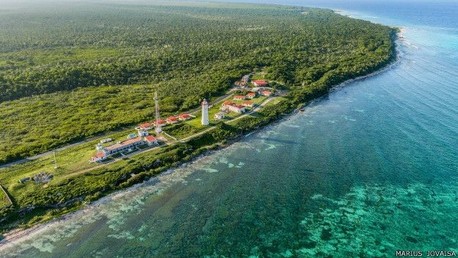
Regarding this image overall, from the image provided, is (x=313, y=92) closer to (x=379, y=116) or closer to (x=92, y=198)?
(x=379, y=116)

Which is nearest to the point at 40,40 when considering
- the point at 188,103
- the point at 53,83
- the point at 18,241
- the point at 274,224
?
the point at 53,83

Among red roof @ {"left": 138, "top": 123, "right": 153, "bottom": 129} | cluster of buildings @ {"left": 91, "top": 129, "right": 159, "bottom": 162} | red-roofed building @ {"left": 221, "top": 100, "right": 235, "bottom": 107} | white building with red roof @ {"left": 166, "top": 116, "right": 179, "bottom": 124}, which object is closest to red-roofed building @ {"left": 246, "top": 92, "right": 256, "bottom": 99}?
red-roofed building @ {"left": 221, "top": 100, "right": 235, "bottom": 107}

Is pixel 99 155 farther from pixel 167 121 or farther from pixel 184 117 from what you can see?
pixel 184 117

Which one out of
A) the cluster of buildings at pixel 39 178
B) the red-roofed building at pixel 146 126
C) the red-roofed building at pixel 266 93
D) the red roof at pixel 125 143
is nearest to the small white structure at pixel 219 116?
the red-roofed building at pixel 146 126

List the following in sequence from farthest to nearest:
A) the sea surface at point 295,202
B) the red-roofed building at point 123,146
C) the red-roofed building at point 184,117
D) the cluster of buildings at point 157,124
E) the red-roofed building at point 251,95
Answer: the red-roofed building at point 251,95 < the red-roofed building at point 184,117 < the cluster of buildings at point 157,124 < the red-roofed building at point 123,146 < the sea surface at point 295,202

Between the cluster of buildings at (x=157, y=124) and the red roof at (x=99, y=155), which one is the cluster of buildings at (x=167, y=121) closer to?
the cluster of buildings at (x=157, y=124)

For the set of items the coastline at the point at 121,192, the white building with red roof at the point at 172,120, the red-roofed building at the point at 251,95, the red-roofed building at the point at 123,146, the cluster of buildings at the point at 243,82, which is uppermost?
the cluster of buildings at the point at 243,82
